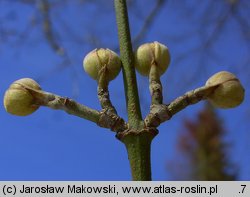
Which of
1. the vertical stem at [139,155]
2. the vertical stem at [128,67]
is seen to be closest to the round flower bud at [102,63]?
the vertical stem at [128,67]

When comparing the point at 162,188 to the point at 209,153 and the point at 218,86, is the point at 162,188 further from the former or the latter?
the point at 209,153

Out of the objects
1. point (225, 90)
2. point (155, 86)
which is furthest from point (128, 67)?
point (225, 90)

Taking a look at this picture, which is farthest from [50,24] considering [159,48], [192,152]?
[192,152]

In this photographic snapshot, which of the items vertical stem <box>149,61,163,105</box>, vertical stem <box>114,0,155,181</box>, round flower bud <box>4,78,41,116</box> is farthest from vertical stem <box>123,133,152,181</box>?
round flower bud <box>4,78,41,116</box>

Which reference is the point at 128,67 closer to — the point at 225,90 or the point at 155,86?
the point at 155,86

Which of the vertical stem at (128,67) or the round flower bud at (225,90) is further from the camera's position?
the round flower bud at (225,90)

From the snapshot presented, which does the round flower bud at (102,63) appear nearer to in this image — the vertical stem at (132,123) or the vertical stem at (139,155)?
the vertical stem at (132,123)
